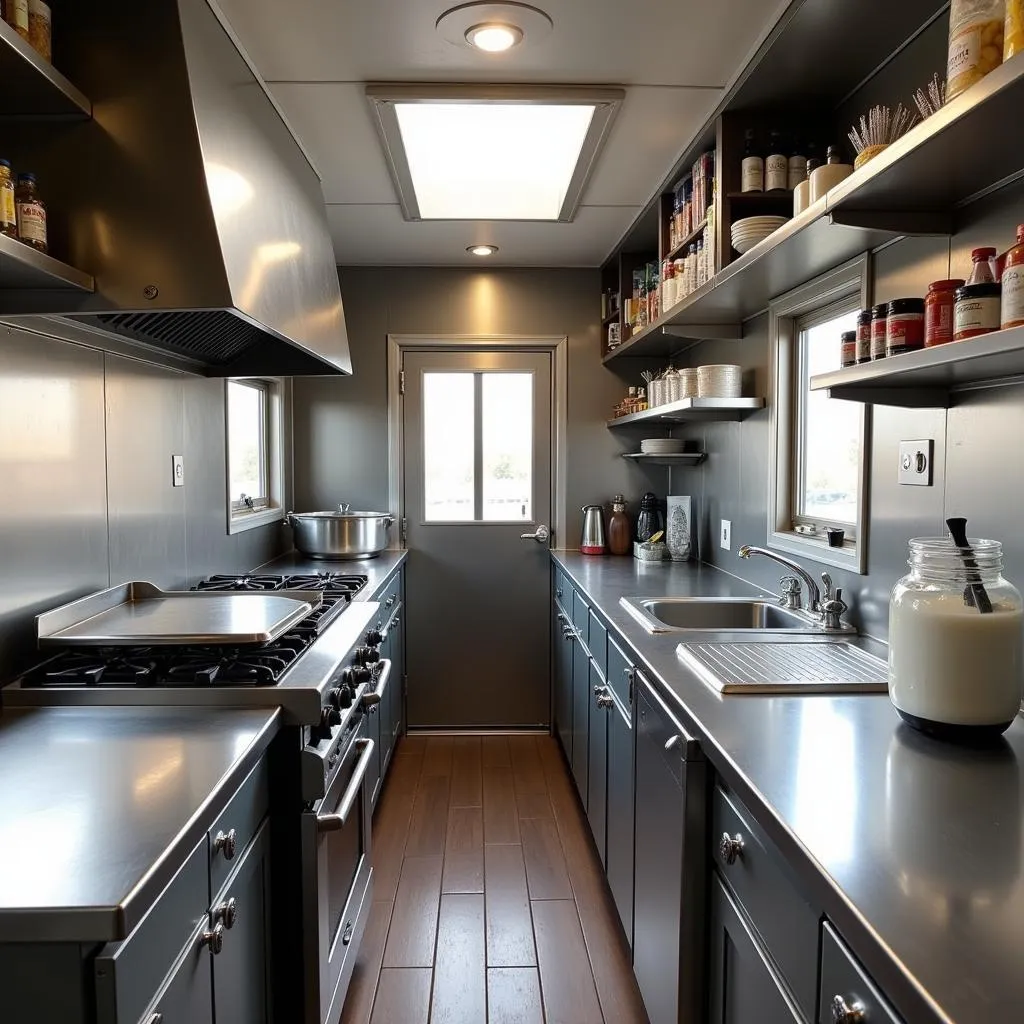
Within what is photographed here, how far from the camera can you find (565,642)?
3.47 m

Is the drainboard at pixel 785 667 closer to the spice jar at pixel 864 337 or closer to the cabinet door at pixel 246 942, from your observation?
the spice jar at pixel 864 337

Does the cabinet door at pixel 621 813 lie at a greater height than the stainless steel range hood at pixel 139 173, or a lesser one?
lesser

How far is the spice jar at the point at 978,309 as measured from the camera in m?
1.19

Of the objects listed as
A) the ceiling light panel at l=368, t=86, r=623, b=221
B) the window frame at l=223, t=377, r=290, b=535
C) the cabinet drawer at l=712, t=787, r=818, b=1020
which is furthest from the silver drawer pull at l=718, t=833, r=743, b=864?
the window frame at l=223, t=377, r=290, b=535

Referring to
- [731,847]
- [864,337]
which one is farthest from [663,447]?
[731,847]

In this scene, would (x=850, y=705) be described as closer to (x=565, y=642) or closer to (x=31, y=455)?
(x=31, y=455)

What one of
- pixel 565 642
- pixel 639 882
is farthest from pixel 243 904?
pixel 565 642

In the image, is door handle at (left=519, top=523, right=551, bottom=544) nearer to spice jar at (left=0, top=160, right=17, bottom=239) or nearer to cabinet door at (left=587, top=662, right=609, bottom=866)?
cabinet door at (left=587, top=662, right=609, bottom=866)

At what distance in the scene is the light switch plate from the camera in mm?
1696

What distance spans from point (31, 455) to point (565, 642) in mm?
2293

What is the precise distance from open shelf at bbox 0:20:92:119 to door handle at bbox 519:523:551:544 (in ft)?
9.38

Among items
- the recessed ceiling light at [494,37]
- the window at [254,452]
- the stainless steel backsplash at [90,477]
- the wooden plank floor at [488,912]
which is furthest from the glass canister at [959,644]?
the window at [254,452]

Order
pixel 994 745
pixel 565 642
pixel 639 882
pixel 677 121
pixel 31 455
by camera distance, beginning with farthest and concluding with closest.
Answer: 1. pixel 565 642
2. pixel 677 121
3. pixel 639 882
4. pixel 31 455
5. pixel 994 745

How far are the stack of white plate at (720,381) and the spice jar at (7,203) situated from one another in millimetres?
2046
